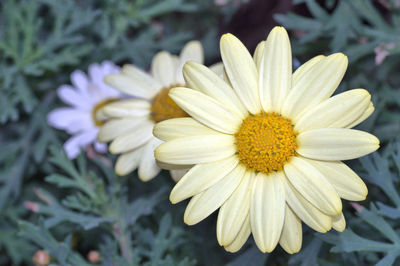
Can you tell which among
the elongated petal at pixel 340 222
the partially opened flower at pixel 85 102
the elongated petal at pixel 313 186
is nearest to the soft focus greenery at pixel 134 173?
the partially opened flower at pixel 85 102

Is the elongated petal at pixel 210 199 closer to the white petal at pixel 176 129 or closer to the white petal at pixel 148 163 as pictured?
the white petal at pixel 176 129

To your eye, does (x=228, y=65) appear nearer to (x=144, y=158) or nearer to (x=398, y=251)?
(x=144, y=158)

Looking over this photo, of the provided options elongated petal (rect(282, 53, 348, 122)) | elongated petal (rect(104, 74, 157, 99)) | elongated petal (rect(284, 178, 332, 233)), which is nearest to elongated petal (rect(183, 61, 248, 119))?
elongated petal (rect(282, 53, 348, 122))

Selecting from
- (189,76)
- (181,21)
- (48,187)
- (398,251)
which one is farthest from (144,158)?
(181,21)

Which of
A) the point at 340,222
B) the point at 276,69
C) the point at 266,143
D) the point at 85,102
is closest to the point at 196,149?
the point at 266,143

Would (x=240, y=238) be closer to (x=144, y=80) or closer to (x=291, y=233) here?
(x=291, y=233)
